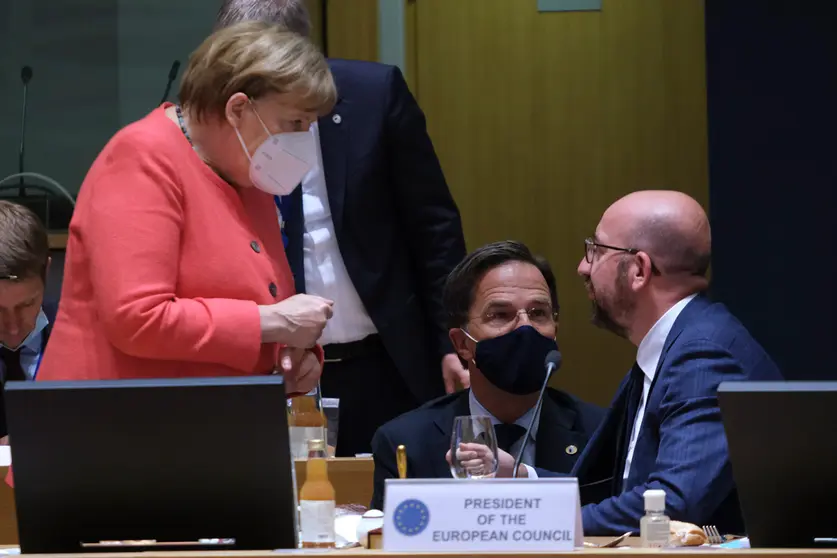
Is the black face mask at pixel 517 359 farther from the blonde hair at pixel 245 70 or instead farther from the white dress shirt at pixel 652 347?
the blonde hair at pixel 245 70

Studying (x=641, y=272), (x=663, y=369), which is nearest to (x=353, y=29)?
(x=641, y=272)

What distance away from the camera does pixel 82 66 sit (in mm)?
4812

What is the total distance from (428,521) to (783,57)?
10.9ft

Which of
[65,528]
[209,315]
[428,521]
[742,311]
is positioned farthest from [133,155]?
[742,311]

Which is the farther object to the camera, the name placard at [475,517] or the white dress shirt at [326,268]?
the white dress shirt at [326,268]


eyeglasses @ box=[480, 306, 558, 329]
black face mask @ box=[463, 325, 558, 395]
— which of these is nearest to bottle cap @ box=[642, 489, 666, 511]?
black face mask @ box=[463, 325, 558, 395]

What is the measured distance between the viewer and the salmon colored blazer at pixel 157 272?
6.54 feet

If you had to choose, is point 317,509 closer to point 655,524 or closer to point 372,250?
point 655,524

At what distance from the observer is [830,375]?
14.2 feet

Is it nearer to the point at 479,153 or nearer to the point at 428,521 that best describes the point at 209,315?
the point at 428,521

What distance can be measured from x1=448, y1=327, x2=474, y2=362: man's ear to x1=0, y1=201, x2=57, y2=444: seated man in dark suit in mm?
1058

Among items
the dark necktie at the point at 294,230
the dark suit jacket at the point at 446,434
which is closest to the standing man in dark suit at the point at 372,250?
the dark necktie at the point at 294,230

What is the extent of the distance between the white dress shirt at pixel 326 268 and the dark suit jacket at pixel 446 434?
0.50 m

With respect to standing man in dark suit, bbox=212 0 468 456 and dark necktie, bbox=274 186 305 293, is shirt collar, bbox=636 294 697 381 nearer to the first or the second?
standing man in dark suit, bbox=212 0 468 456
